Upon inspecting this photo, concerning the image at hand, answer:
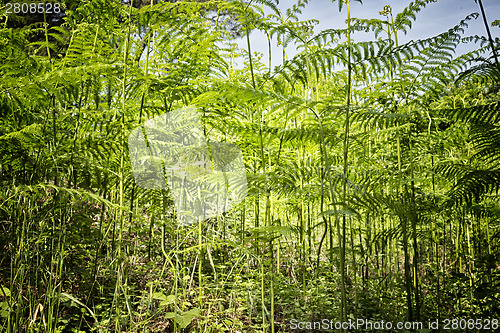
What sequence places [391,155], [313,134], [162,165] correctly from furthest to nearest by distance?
[391,155]
[162,165]
[313,134]

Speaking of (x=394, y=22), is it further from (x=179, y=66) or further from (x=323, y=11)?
(x=179, y=66)

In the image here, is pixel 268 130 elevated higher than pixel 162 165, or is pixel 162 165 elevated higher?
pixel 268 130

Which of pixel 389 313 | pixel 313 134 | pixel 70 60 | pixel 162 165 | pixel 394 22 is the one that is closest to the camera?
pixel 313 134

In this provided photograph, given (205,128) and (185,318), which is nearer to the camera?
(185,318)

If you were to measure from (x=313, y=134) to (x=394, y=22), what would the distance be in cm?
99

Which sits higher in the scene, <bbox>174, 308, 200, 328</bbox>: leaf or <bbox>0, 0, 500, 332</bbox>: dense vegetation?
<bbox>0, 0, 500, 332</bbox>: dense vegetation

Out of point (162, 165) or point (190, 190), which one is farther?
point (190, 190)

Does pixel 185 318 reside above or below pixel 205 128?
below

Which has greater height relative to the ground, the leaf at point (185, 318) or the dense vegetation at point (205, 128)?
the dense vegetation at point (205, 128)

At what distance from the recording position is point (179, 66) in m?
1.89

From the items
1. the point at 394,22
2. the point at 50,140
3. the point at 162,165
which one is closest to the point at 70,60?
the point at 50,140

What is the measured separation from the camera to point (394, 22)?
1.88 meters

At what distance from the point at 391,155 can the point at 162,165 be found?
162 cm

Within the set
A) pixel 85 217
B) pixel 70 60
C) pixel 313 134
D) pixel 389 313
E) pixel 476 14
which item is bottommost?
pixel 389 313
